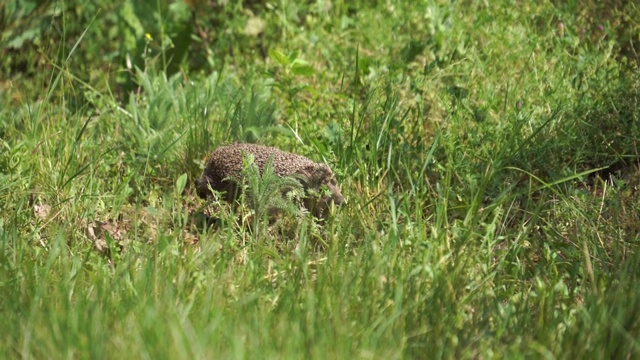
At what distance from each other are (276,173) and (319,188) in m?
0.21

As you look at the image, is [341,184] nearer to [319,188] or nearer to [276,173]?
[319,188]

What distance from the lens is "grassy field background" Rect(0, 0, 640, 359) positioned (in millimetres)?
2797

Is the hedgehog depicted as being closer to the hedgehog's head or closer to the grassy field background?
the hedgehog's head

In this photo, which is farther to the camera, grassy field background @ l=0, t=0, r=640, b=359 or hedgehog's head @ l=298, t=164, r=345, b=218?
hedgehog's head @ l=298, t=164, r=345, b=218

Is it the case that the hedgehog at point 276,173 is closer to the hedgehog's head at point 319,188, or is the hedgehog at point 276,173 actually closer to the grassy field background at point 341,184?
the hedgehog's head at point 319,188

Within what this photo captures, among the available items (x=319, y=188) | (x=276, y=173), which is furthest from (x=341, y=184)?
(x=276, y=173)

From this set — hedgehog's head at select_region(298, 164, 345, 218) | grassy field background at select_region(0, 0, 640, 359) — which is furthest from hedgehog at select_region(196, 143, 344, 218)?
grassy field background at select_region(0, 0, 640, 359)

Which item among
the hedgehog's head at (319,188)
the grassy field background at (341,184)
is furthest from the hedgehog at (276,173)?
the grassy field background at (341,184)

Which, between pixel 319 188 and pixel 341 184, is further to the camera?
pixel 341 184

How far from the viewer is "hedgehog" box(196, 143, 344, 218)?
3.98m

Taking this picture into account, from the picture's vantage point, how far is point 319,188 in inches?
156

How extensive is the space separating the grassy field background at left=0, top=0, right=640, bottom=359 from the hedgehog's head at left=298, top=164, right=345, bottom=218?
0.09 meters

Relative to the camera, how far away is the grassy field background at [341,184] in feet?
A: 9.18

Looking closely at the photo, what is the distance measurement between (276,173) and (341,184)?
0.97 feet
